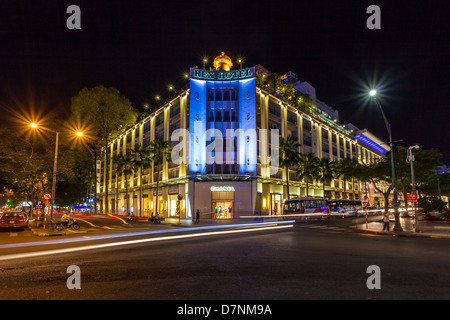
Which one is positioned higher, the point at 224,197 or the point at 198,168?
the point at 198,168

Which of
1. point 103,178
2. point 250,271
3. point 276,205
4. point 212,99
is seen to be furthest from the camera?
point 103,178

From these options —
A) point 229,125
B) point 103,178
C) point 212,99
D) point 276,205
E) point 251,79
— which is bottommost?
point 276,205

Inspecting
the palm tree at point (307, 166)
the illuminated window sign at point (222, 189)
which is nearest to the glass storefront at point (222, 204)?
the illuminated window sign at point (222, 189)

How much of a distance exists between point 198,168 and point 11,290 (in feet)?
117

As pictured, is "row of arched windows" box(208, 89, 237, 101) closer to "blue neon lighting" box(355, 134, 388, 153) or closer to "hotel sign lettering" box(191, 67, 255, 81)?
"hotel sign lettering" box(191, 67, 255, 81)

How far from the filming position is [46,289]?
20.1 feet

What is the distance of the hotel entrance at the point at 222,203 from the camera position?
42062mm

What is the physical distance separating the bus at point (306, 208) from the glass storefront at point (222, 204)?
330 inches

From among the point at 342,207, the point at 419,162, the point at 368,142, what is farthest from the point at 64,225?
the point at 368,142

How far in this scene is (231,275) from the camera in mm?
7090

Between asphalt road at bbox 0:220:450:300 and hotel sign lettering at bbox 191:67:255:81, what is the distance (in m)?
37.0

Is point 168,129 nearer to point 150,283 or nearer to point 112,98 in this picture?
point 112,98

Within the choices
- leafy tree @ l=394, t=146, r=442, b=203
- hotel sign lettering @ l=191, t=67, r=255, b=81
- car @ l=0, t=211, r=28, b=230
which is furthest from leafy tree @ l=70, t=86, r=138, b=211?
leafy tree @ l=394, t=146, r=442, b=203

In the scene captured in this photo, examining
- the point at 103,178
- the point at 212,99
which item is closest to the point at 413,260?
the point at 212,99
